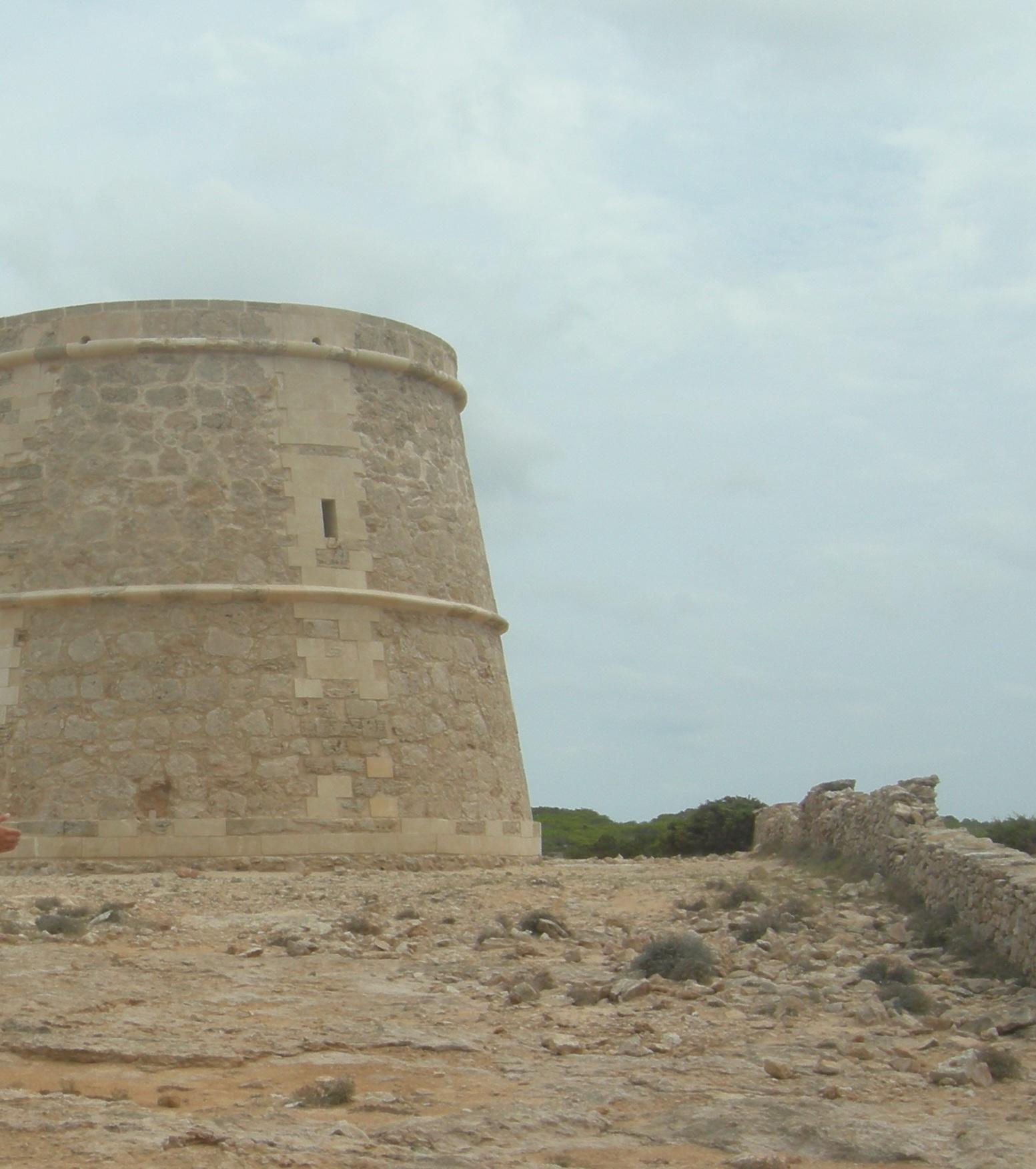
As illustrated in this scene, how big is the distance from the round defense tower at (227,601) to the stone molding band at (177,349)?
0.02 m

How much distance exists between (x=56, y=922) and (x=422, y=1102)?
3614 millimetres

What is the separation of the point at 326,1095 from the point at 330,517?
8.25 m

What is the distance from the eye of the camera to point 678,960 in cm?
703

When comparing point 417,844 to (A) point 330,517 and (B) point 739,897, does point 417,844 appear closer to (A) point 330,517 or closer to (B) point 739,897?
(A) point 330,517

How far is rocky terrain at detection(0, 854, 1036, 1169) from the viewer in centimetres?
462

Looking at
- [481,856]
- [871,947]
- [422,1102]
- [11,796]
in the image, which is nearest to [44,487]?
[11,796]

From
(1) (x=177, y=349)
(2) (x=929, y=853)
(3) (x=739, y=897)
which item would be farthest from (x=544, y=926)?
(1) (x=177, y=349)

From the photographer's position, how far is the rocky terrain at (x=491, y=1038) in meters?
4.62

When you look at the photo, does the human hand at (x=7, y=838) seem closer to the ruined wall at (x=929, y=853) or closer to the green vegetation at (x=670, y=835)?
the ruined wall at (x=929, y=853)

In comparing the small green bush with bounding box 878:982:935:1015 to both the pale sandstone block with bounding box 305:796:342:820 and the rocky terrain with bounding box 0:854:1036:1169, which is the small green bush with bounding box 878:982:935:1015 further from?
the pale sandstone block with bounding box 305:796:342:820

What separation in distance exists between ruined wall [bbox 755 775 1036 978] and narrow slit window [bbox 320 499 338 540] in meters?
4.63

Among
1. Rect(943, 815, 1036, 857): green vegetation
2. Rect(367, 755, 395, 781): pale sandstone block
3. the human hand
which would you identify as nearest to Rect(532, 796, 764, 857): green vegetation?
Rect(943, 815, 1036, 857): green vegetation

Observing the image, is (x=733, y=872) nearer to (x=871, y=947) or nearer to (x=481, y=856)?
(x=481, y=856)

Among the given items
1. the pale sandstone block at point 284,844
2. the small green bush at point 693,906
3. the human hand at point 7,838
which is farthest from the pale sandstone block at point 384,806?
the human hand at point 7,838
